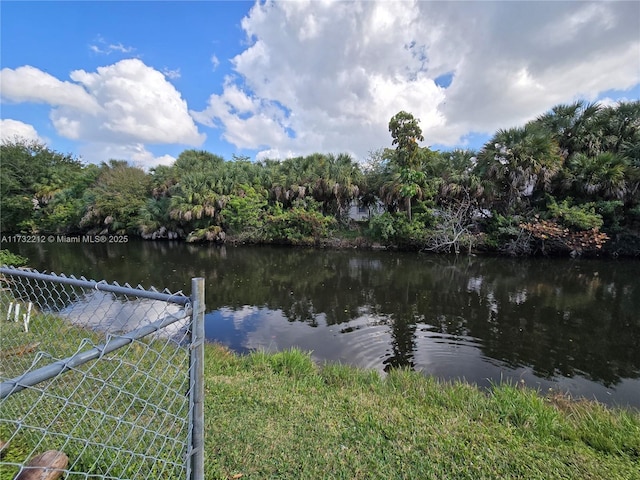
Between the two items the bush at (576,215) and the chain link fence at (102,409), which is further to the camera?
the bush at (576,215)

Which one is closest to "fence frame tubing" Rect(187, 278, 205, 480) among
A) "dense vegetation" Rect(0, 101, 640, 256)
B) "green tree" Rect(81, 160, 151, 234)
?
"dense vegetation" Rect(0, 101, 640, 256)

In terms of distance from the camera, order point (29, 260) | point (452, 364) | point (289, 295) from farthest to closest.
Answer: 1. point (29, 260)
2. point (289, 295)
3. point (452, 364)

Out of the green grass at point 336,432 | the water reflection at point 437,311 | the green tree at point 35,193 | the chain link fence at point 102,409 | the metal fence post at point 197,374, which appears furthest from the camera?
the green tree at point 35,193

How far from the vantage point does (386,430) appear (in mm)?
2789

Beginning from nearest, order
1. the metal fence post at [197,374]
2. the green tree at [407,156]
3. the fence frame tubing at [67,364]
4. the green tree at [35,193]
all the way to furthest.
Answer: the fence frame tubing at [67,364] < the metal fence post at [197,374] < the green tree at [407,156] < the green tree at [35,193]

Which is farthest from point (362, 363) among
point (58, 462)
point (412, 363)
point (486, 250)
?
point (486, 250)

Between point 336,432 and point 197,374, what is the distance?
175 cm

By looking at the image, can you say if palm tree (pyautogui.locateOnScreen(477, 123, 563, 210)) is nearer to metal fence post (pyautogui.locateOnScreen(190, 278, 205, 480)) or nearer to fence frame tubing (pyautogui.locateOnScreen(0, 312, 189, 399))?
metal fence post (pyautogui.locateOnScreen(190, 278, 205, 480))

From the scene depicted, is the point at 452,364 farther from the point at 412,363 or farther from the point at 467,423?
the point at 467,423

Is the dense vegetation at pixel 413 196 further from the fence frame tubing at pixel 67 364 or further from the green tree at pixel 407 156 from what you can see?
the fence frame tubing at pixel 67 364

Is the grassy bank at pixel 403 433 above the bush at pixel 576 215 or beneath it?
beneath

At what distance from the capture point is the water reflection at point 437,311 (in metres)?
5.50

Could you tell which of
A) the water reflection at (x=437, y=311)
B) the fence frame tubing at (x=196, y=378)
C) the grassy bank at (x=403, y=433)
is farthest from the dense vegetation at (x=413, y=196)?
the fence frame tubing at (x=196, y=378)

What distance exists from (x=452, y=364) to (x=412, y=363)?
70 centimetres
